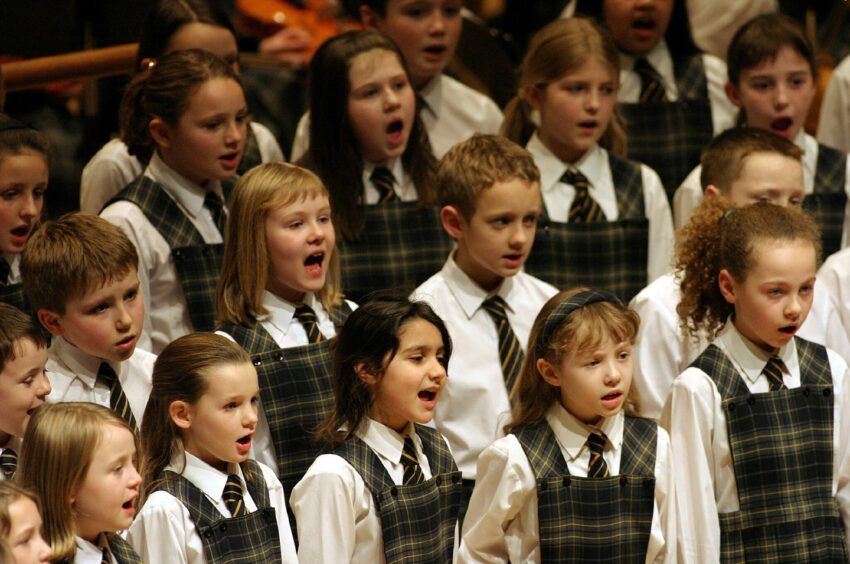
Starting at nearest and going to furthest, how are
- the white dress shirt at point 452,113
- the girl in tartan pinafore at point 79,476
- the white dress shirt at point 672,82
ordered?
the girl in tartan pinafore at point 79,476
the white dress shirt at point 452,113
the white dress shirt at point 672,82

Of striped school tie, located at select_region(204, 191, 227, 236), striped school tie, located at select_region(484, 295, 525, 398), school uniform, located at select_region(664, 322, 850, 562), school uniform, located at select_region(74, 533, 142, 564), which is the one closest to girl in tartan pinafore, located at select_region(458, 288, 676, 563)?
school uniform, located at select_region(664, 322, 850, 562)

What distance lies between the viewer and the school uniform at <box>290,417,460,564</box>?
10.1ft

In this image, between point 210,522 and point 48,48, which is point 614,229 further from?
point 48,48

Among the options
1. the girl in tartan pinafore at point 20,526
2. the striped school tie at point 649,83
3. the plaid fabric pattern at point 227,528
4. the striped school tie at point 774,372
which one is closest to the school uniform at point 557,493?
the striped school tie at point 774,372

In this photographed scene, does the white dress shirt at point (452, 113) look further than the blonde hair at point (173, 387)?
Yes

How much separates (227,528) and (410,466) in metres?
0.43

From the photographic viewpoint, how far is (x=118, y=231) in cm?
337

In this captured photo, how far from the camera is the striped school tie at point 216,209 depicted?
13.0 ft

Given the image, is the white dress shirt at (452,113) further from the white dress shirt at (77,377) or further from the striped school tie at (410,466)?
the striped school tie at (410,466)

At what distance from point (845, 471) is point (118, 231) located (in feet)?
6.03

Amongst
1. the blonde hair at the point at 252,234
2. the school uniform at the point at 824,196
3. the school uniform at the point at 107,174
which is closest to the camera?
the blonde hair at the point at 252,234

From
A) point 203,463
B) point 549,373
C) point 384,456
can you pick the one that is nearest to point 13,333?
point 203,463

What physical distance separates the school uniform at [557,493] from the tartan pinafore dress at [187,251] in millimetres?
986

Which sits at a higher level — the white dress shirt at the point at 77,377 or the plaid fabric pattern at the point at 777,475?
the white dress shirt at the point at 77,377
